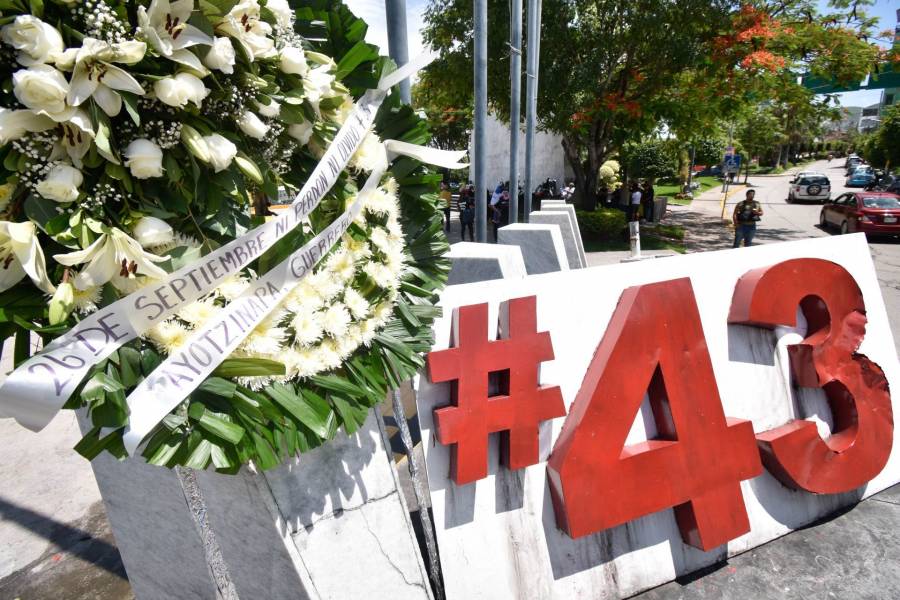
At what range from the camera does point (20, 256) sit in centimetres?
135

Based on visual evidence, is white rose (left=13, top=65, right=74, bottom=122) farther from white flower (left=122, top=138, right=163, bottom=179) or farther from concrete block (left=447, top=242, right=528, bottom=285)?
concrete block (left=447, top=242, right=528, bottom=285)

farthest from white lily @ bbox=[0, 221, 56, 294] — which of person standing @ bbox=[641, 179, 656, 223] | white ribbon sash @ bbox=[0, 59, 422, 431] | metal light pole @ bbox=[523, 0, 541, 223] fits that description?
person standing @ bbox=[641, 179, 656, 223]

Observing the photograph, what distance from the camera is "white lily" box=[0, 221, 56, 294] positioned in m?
1.35

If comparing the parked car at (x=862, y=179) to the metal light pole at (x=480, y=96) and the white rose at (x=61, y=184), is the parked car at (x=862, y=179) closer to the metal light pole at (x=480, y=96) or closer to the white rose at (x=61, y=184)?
the metal light pole at (x=480, y=96)

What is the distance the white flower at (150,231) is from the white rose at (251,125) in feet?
1.26

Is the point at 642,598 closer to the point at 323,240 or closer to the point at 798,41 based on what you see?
the point at 323,240

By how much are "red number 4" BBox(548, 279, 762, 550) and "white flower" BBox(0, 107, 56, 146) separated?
2600 mm

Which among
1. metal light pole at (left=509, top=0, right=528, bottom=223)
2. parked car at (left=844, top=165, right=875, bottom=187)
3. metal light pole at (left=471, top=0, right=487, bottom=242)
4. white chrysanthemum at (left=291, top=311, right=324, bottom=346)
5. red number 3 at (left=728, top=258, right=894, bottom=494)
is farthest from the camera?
parked car at (left=844, top=165, right=875, bottom=187)

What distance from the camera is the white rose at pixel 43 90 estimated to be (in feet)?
4.14

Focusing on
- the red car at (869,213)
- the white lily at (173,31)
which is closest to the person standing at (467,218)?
the red car at (869,213)

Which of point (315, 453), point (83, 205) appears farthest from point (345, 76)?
point (315, 453)

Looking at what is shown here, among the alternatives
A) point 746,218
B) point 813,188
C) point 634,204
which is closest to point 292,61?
point 746,218

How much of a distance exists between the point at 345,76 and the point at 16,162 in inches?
45.8

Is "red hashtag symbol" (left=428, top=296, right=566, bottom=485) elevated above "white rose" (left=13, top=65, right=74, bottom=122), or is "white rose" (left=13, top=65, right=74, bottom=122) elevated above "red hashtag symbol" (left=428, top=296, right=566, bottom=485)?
"white rose" (left=13, top=65, right=74, bottom=122)
